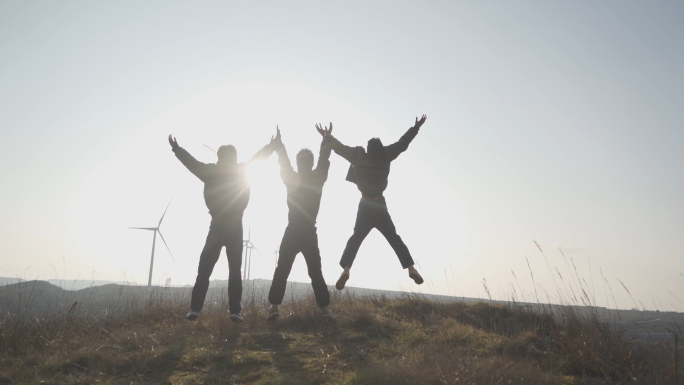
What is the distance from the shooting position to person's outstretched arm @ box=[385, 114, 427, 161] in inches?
315

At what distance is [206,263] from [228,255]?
0.38 m

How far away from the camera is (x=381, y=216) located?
24.8 feet

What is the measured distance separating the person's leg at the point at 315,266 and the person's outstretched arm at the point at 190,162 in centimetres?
211

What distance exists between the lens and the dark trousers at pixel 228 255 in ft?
23.6

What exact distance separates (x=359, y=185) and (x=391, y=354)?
3.30m

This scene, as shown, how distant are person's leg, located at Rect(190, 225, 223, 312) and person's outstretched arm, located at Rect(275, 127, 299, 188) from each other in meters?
1.48

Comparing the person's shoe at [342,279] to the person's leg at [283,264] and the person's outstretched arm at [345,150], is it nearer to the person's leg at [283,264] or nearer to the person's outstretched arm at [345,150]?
the person's leg at [283,264]

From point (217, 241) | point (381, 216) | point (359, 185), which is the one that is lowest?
point (217, 241)

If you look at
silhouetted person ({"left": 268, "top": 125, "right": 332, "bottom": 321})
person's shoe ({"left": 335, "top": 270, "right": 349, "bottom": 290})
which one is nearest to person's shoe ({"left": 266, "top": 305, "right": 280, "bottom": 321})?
silhouetted person ({"left": 268, "top": 125, "right": 332, "bottom": 321})

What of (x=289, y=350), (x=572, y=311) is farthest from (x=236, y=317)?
(x=572, y=311)

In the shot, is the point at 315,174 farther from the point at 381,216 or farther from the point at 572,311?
the point at 572,311

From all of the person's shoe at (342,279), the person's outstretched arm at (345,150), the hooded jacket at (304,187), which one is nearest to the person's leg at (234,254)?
the hooded jacket at (304,187)

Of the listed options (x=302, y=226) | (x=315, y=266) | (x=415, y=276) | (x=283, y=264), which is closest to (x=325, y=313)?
(x=315, y=266)

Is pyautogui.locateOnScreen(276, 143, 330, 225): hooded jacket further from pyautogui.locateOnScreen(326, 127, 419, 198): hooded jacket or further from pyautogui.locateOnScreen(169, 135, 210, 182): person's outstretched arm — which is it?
A: pyautogui.locateOnScreen(169, 135, 210, 182): person's outstretched arm
